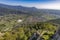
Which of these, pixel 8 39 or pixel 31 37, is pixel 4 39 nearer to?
pixel 8 39

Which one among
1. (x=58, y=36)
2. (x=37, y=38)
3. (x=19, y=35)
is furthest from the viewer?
(x=19, y=35)

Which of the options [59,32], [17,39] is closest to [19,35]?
[17,39]

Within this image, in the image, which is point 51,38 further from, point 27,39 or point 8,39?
point 8,39

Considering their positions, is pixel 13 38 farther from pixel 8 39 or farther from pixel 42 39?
pixel 42 39

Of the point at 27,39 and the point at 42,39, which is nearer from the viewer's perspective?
the point at 42,39

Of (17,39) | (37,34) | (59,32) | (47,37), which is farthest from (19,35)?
(59,32)

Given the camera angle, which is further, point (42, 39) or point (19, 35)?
point (19, 35)

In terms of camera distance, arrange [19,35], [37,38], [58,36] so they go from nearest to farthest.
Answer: [58,36]
[37,38]
[19,35]
